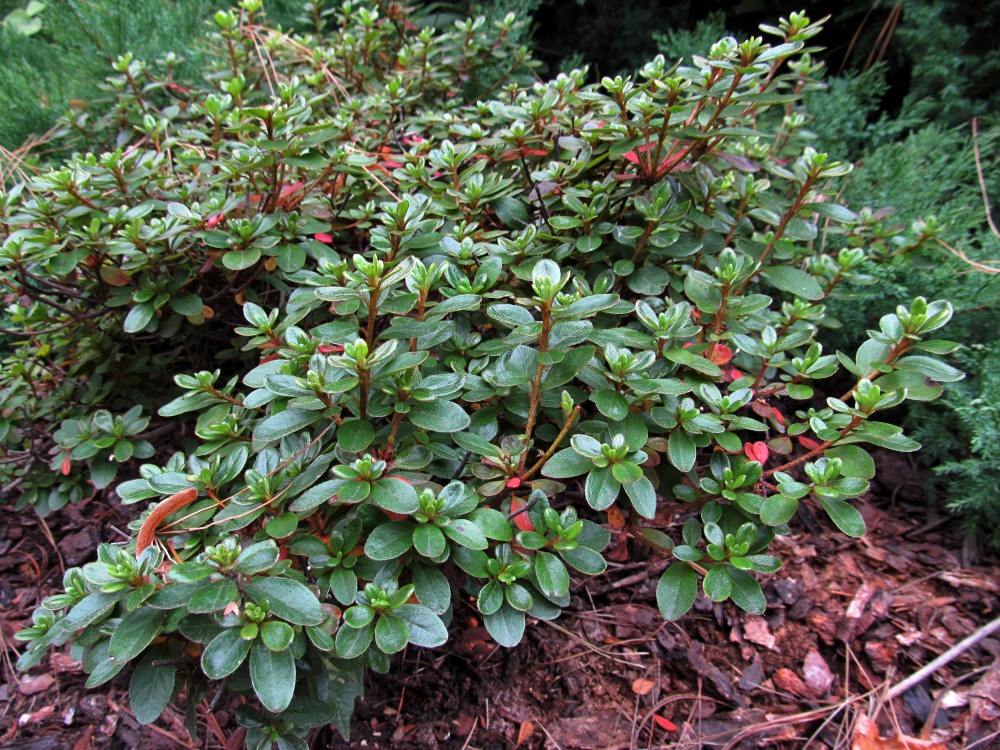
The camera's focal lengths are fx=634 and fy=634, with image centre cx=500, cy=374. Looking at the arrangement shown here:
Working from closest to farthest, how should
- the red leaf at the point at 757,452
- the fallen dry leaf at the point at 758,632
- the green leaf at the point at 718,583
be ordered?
1. the green leaf at the point at 718,583
2. the red leaf at the point at 757,452
3. the fallen dry leaf at the point at 758,632

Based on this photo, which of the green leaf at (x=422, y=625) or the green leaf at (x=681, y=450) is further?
the green leaf at (x=681, y=450)

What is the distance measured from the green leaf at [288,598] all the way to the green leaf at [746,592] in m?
0.77

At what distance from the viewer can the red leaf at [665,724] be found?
5.20 ft

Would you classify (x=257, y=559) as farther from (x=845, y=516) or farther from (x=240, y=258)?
(x=845, y=516)

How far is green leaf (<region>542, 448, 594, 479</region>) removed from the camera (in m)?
1.20

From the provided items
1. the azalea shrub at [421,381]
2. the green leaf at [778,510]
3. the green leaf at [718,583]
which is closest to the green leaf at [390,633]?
the azalea shrub at [421,381]

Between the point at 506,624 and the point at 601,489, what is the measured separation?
11.9 inches

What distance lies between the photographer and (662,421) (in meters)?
1.27

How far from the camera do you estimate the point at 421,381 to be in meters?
1.21

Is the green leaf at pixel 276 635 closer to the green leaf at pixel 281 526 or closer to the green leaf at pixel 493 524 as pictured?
the green leaf at pixel 281 526

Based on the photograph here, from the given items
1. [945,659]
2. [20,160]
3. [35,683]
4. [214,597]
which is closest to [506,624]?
[214,597]

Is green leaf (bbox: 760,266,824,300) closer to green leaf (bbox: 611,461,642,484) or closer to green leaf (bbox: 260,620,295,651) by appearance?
green leaf (bbox: 611,461,642,484)

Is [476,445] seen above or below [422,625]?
above

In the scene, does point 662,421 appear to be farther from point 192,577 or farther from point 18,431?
point 18,431
